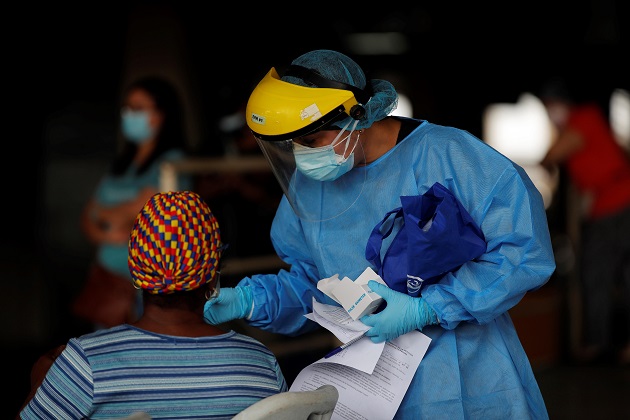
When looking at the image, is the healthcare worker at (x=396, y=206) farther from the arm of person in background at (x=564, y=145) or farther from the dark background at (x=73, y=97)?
the arm of person in background at (x=564, y=145)

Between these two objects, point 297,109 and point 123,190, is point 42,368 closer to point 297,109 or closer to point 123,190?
point 297,109

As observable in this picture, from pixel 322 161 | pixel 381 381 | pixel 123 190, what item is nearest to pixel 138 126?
pixel 123 190

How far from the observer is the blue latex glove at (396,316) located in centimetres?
208

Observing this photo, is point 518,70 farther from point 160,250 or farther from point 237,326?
point 160,250

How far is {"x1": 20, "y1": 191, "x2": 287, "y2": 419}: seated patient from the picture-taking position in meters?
1.78

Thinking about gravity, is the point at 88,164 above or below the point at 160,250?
below

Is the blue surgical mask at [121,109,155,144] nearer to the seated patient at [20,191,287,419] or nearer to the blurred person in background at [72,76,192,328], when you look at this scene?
the blurred person in background at [72,76,192,328]

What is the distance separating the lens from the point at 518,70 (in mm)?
8836

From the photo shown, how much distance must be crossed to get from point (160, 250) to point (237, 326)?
2.70 metres

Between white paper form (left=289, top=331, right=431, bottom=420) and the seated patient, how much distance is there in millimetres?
244

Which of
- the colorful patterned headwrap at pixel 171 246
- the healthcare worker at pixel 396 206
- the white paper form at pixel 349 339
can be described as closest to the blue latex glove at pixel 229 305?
the healthcare worker at pixel 396 206

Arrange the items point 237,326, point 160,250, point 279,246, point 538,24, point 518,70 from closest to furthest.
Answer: point 160,250
point 279,246
point 237,326
point 538,24
point 518,70

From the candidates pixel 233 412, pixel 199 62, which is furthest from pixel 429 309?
pixel 199 62

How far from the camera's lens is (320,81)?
211 cm
